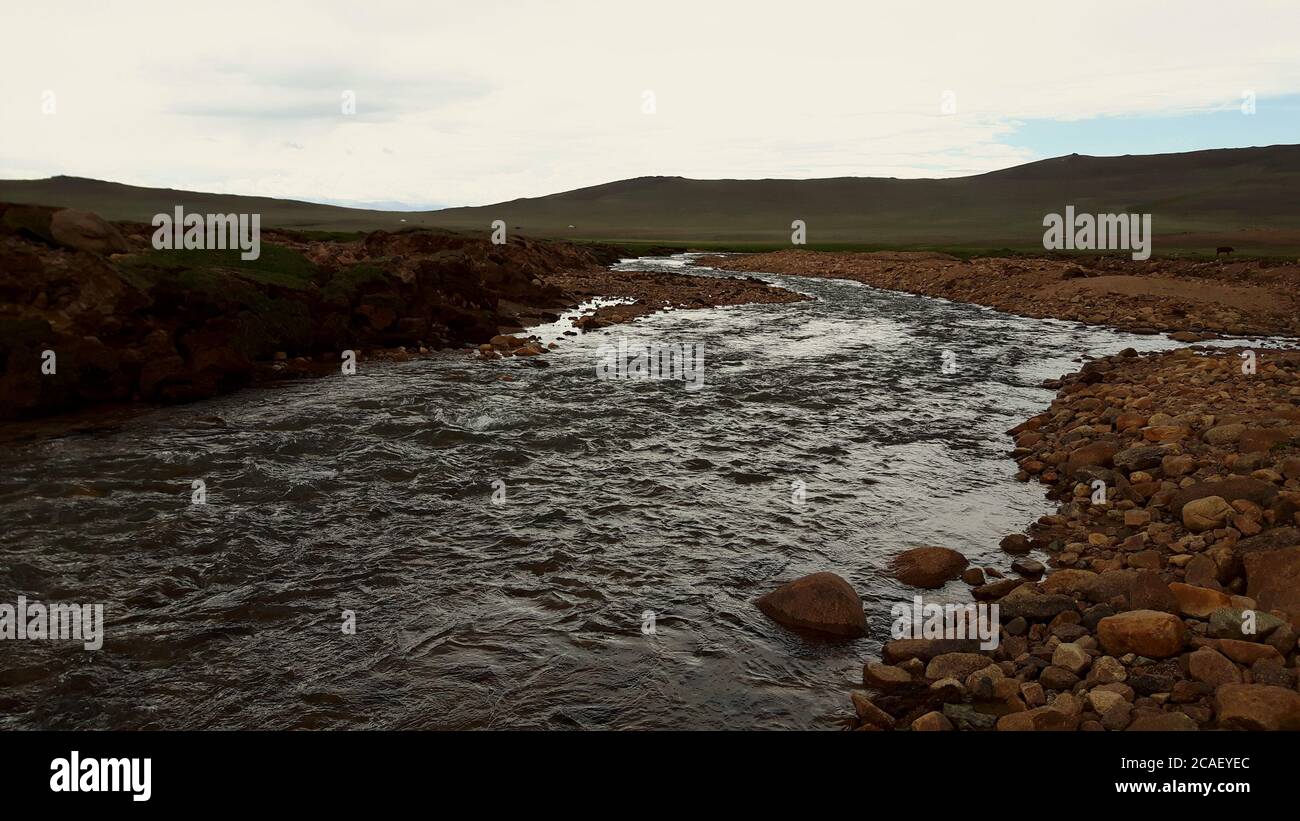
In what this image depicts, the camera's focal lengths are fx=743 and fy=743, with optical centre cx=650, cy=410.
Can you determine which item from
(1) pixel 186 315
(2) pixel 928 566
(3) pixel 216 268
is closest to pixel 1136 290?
(2) pixel 928 566

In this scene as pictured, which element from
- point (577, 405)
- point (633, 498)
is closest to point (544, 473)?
point (633, 498)

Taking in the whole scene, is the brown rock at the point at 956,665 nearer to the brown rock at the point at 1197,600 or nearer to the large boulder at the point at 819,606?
the large boulder at the point at 819,606

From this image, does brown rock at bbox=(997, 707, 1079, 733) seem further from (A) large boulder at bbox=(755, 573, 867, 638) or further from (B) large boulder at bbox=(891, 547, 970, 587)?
(B) large boulder at bbox=(891, 547, 970, 587)

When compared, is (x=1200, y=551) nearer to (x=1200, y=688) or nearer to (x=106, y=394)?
(x=1200, y=688)

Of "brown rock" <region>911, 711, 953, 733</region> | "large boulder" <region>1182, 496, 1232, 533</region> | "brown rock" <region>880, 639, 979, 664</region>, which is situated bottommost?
"brown rock" <region>911, 711, 953, 733</region>

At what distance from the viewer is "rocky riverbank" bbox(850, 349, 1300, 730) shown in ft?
17.5

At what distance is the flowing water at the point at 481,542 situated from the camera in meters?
5.96

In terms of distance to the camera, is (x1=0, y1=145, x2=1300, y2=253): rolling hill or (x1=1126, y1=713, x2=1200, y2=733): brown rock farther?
(x1=0, y1=145, x2=1300, y2=253): rolling hill

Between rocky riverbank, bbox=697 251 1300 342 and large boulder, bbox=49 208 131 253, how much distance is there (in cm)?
3227

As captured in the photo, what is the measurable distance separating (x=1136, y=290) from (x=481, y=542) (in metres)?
35.0

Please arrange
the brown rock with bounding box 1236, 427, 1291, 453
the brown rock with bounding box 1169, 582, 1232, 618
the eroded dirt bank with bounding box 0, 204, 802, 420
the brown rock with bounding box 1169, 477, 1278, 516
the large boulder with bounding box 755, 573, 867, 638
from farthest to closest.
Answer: the eroded dirt bank with bounding box 0, 204, 802, 420 → the brown rock with bounding box 1236, 427, 1291, 453 → the brown rock with bounding box 1169, 477, 1278, 516 → the large boulder with bounding box 755, 573, 867, 638 → the brown rock with bounding box 1169, 582, 1232, 618

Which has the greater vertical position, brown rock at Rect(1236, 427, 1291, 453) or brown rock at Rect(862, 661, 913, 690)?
brown rock at Rect(1236, 427, 1291, 453)

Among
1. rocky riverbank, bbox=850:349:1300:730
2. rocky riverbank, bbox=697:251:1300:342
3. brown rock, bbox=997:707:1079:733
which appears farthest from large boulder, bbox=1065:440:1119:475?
rocky riverbank, bbox=697:251:1300:342

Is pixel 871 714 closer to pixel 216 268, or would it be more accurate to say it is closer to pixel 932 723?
pixel 932 723
